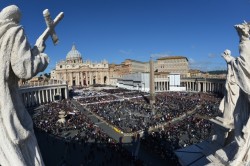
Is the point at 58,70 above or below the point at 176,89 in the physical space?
above

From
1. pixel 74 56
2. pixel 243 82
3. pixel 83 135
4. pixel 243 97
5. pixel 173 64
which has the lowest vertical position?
pixel 83 135

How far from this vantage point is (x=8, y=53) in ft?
9.54

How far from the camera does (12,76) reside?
3064 mm

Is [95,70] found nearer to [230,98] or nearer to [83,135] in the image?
[83,135]

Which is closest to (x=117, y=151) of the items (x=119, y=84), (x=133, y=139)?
(x=133, y=139)

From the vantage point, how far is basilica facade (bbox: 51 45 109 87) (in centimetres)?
13388

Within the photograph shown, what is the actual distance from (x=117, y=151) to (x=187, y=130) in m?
9.27

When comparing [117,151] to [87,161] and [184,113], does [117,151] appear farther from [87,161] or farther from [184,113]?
[184,113]

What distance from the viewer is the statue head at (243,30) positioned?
409cm

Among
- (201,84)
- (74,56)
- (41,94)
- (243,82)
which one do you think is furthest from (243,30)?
(74,56)

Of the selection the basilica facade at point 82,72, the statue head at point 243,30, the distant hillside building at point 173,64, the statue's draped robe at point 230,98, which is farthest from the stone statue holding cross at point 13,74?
the distant hillside building at point 173,64

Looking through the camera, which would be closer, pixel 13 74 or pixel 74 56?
pixel 13 74

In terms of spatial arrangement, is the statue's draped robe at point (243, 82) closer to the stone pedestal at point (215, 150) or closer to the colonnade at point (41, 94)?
the stone pedestal at point (215, 150)

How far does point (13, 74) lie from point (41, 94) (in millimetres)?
65150
